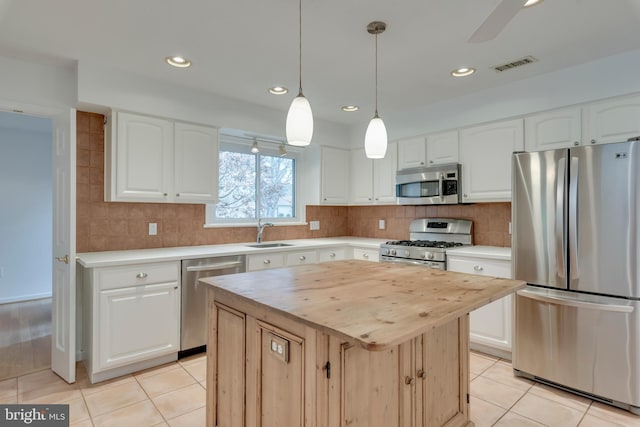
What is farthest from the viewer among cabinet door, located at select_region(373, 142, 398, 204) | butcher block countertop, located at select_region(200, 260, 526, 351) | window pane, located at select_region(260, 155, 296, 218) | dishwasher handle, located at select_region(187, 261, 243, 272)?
window pane, located at select_region(260, 155, 296, 218)

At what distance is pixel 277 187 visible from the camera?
4340 millimetres

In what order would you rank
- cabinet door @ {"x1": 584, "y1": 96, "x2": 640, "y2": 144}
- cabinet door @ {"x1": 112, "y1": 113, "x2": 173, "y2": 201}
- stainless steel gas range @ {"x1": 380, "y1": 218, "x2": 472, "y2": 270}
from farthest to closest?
stainless steel gas range @ {"x1": 380, "y1": 218, "x2": 472, "y2": 270}, cabinet door @ {"x1": 112, "y1": 113, "x2": 173, "y2": 201}, cabinet door @ {"x1": 584, "y1": 96, "x2": 640, "y2": 144}

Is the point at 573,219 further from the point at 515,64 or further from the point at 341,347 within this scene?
the point at 341,347

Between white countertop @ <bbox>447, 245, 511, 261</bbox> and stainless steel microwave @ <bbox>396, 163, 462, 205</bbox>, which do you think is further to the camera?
stainless steel microwave @ <bbox>396, 163, 462, 205</bbox>

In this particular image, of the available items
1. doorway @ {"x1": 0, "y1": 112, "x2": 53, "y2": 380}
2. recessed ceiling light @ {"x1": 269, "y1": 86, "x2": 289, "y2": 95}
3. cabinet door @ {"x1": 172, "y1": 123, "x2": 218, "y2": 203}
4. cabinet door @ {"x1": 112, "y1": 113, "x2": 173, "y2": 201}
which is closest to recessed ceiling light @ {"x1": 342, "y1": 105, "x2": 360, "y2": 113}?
recessed ceiling light @ {"x1": 269, "y1": 86, "x2": 289, "y2": 95}

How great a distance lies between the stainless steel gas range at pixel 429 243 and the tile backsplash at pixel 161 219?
103mm

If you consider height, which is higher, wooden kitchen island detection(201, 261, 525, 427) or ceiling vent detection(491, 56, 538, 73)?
ceiling vent detection(491, 56, 538, 73)

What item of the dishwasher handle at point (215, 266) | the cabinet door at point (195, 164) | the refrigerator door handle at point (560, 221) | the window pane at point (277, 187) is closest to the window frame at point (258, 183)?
the window pane at point (277, 187)

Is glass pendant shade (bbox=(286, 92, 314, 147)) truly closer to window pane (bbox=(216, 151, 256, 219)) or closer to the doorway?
window pane (bbox=(216, 151, 256, 219))

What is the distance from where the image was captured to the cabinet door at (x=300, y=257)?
3.54 meters

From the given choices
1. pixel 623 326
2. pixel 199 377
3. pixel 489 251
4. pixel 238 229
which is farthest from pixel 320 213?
pixel 623 326

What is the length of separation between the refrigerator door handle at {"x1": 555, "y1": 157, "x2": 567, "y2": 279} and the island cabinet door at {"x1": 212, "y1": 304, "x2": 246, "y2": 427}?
2.12 metres

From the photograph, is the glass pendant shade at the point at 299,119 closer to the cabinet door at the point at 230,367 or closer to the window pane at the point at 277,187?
the cabinet door at the point at 230,367

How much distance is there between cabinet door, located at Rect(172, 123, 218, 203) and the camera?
309 cm
